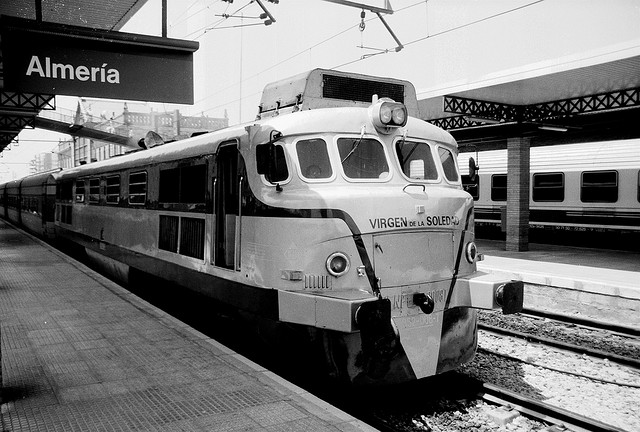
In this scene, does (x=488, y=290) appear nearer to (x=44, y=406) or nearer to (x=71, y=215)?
(x=44, y=406)

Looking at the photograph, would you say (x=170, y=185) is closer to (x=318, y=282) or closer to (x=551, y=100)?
(x=318, y=282)

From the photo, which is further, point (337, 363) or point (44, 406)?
point (337, 363)

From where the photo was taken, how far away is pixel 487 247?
19.4 meters

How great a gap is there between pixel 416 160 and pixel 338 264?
6.32ft

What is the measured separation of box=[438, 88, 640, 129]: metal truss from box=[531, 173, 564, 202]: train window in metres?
2.92

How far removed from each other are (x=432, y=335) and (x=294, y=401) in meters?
1.87

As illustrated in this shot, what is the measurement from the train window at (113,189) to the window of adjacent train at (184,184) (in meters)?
2.88

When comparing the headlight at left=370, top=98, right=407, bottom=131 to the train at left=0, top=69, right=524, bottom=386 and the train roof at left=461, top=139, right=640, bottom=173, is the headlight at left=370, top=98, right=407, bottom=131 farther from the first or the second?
the train roof at left=461, top=139, right=640, bottom=173

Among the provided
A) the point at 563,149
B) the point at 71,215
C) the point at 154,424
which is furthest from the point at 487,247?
the point at 154,424

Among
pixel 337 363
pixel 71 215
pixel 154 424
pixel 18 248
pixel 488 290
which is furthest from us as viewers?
pixel 18 248

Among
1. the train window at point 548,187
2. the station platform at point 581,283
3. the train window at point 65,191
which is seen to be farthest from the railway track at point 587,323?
the train window at point 65,191

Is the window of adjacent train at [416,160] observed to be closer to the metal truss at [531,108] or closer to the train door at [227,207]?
the train door at [227,207]

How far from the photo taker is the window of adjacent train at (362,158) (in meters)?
6.03

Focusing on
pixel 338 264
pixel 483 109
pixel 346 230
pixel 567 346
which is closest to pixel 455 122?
pixel 483 109
